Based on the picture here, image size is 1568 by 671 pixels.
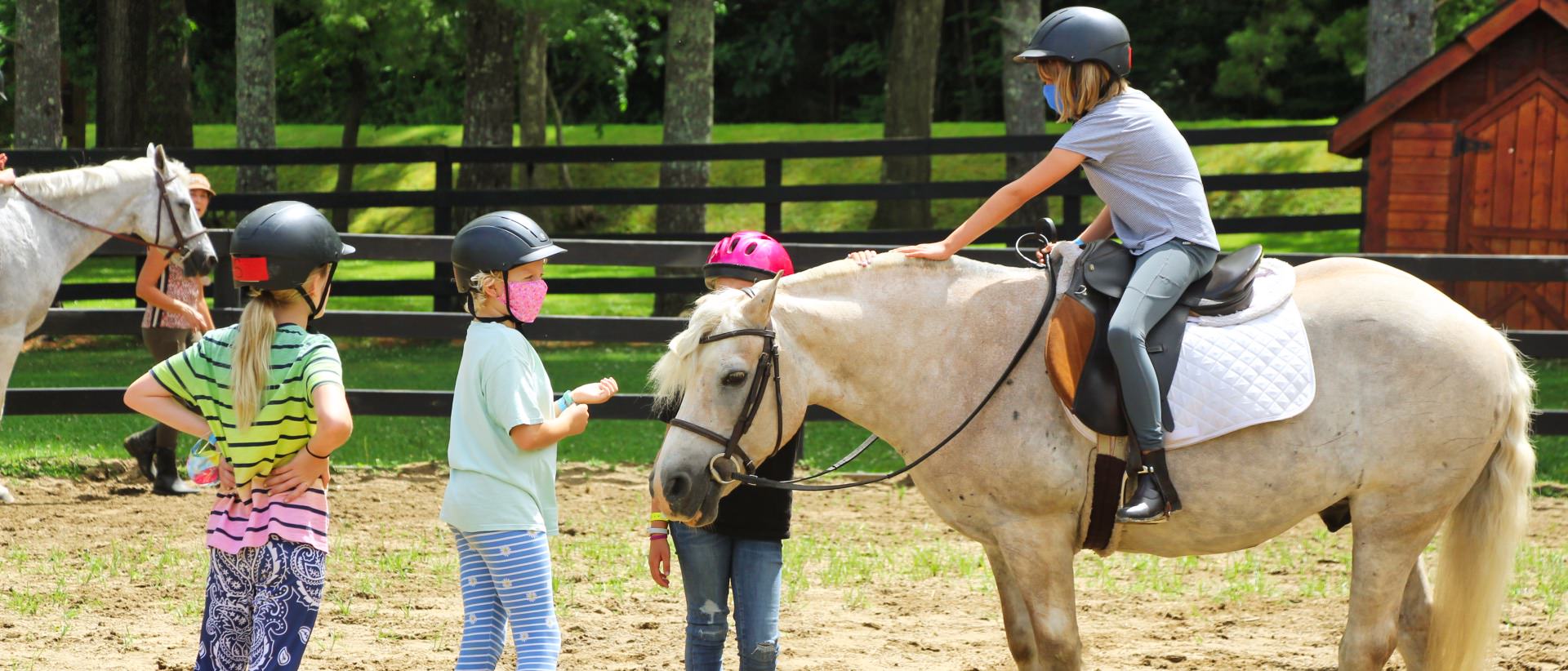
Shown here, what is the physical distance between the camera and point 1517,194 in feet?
39.8

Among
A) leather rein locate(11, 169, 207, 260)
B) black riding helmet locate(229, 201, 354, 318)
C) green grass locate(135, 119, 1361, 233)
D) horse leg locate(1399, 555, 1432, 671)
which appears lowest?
horse leg locate(1399, 555, 1432, 671)

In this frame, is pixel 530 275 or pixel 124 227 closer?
pixel 530 275

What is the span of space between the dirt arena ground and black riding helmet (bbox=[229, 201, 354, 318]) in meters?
1.76

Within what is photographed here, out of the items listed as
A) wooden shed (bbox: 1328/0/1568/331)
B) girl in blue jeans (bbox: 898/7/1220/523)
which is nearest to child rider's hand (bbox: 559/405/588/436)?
girl in blue jeans (bbox: 898/7/1220/523)

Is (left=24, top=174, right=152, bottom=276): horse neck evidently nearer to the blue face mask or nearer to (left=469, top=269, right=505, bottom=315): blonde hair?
(left=469, top=269, right=505, bottom=315): blonde hair

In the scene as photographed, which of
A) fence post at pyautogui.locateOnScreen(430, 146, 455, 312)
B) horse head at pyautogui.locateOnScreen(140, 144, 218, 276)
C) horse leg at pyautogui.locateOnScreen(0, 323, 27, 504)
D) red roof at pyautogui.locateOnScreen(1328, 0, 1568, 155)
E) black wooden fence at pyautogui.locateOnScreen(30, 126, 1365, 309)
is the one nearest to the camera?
horse leg at pyautogui.locateOnScreen(0, 323, 27, 504)

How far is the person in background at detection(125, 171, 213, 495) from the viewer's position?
7371 mm

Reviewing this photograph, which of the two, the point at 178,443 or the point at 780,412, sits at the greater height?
the point at 780,412

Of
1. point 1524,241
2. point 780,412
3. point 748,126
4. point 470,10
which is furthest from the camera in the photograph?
point 748,126

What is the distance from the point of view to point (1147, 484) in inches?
137

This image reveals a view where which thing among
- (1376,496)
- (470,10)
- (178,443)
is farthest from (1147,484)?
(470,10)

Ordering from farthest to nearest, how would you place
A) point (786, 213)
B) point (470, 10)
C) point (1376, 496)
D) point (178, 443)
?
point (786, 213) → point (470, 10) → point (178, 443) → point (1376, 496)

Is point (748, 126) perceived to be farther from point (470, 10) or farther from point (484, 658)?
point (484, 658)

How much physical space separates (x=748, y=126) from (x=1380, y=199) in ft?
49.1
